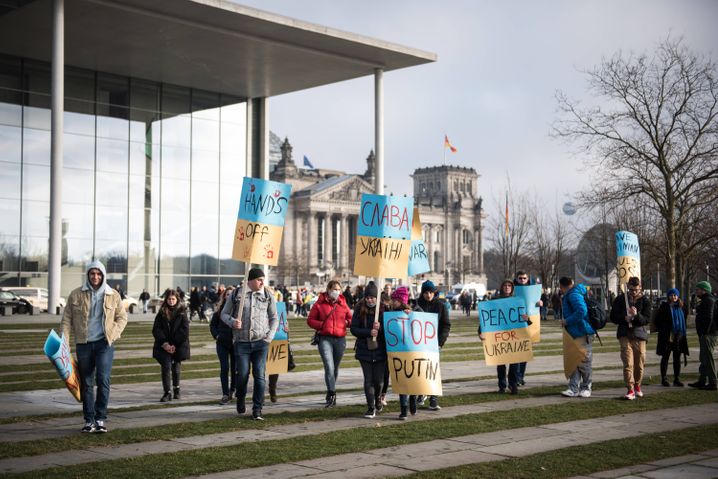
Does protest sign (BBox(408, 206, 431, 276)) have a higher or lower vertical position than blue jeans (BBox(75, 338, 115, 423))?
higher

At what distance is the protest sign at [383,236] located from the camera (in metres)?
12.4

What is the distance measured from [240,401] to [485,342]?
4.12 meters

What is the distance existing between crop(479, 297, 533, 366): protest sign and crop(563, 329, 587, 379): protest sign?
537mm

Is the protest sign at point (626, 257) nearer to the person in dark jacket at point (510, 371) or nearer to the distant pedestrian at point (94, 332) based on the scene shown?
the person in dark jacket at point (510, 371)

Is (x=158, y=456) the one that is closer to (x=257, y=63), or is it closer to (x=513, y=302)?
(x=513, y=302)

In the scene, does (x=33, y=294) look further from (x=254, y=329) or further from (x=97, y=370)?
(x=97, y=370)

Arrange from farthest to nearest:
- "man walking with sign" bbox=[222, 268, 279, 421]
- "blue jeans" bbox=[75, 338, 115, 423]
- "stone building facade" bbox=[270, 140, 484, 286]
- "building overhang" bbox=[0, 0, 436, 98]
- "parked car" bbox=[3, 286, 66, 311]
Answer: "stone building facade" bbox=[270, 140, 484, 286] → "parked car" bbox=[3, 286, 66, 311] → "building overhang" bbox=[0, 0, 436, 98] → "man walking with sign" bbox=[222, 268, 279, 421] → "blue jeans" bbox=[75, 338, 115, 423]

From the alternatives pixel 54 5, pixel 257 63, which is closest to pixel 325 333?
pixel 54 5

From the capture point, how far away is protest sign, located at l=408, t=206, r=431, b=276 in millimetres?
16764

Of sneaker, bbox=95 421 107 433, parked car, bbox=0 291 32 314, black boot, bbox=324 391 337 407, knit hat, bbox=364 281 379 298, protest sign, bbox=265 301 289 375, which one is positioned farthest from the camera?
parked car, bbox=0 291 32 314

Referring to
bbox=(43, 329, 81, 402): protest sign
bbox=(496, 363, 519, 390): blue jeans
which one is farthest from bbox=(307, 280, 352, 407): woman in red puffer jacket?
bbox=(43, 329, 81, 402): protest sign

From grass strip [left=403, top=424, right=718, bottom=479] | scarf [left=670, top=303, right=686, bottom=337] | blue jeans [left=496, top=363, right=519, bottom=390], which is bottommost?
grass strip [left=403, top=424, right=718, bottom=479]

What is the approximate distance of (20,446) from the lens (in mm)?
9133

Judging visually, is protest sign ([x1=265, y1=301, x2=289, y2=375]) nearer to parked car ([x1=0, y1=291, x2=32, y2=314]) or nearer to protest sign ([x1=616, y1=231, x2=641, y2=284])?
protest sign ([x1=616, y1=231, x2=641, y2=284])
